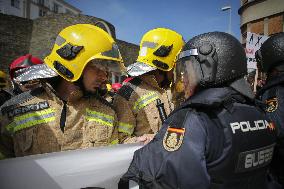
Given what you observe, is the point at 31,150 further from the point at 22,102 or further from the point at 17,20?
the point at 17,20

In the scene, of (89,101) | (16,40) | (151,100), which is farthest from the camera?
(16,40)

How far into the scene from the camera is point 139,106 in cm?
324

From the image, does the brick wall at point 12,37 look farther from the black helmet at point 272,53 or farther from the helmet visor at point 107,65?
the black helmet at point 272,53

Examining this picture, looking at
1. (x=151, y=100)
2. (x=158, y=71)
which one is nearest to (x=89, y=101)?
(x=151, y=100)

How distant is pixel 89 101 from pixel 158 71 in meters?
1.38

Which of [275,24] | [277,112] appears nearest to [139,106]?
[277,112]

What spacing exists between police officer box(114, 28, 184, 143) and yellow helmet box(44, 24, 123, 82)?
27.1 inches

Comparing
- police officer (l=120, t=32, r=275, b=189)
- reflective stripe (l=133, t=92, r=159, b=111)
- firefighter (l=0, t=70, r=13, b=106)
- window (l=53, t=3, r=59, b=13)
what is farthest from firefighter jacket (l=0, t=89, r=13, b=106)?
window (l=53, t=3, r=59, b=13)

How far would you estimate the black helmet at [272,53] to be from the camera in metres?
3.19

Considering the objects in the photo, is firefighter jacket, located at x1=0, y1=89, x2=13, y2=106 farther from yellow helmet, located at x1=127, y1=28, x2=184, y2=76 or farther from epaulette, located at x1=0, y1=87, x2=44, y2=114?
epaulette, located at x1=0, y1=87, x2=44, y2=114

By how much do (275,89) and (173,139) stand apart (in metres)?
1.70

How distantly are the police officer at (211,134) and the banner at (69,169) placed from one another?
0.14m

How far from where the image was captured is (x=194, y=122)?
1.66 metres

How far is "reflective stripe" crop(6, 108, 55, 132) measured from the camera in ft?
7.18
